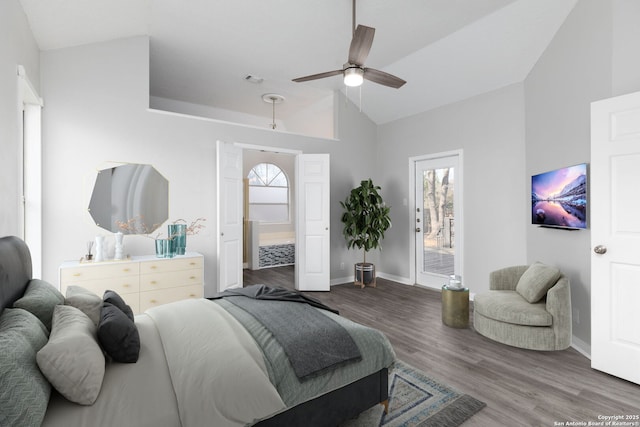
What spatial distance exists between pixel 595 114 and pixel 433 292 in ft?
10.4

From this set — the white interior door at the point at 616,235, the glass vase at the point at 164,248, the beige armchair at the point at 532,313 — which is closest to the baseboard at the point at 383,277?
the beige armchair at the point at 532,313

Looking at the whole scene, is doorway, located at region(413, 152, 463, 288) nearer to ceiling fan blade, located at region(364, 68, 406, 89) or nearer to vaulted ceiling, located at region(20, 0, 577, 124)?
vaulted ceiling, located at region(20, 0, 577, 124)

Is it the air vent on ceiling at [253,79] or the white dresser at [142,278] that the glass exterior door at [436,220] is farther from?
the white dresser at [142,278]

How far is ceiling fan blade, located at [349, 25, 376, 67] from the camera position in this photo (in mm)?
2385

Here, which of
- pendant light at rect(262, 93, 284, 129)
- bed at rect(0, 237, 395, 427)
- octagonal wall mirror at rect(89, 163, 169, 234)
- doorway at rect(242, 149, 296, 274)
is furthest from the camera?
doorway at rect(242, 149, 296, 274)

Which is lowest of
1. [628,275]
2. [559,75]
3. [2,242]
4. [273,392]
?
[273,392]

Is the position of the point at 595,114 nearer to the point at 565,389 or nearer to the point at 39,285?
the point at 565,389

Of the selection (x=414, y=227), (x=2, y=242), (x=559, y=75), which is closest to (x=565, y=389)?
(x=559, y=75)

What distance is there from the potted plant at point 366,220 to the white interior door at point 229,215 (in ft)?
5.92

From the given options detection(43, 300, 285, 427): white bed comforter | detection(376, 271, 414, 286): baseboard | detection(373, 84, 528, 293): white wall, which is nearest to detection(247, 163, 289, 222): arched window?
detection(376, 271, 414, 286): baseboard

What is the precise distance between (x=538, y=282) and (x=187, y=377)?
3.03 metres

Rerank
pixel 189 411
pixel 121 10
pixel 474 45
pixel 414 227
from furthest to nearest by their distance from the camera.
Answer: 1. pixel 414 227
2. pixel 474 45
3. pixel 121 10
4. pixel 189 411

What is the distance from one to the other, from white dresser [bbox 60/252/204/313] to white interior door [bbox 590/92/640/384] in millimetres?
3782

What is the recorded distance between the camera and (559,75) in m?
3.26
